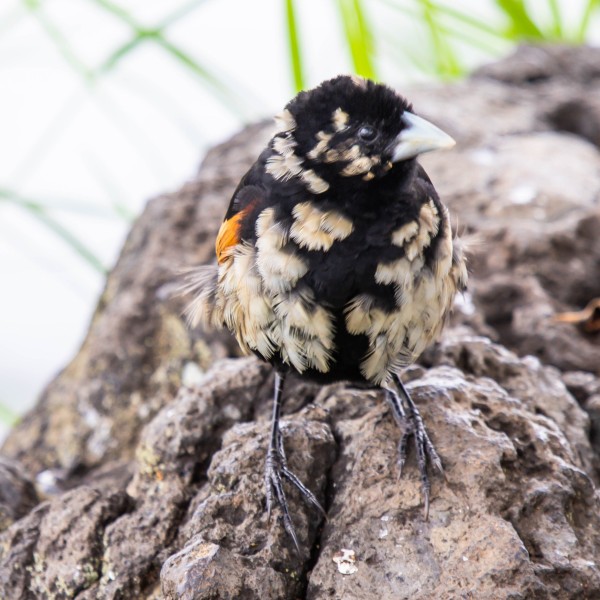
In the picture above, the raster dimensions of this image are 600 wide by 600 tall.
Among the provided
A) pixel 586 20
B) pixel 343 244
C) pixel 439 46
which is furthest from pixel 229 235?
pixel 586 20

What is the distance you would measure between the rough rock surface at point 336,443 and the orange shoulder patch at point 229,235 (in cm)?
38

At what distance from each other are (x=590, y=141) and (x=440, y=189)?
101 cm

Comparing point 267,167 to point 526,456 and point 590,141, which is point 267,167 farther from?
point 590,141

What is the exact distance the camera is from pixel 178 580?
6.23 ft

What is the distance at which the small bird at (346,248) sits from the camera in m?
2.18

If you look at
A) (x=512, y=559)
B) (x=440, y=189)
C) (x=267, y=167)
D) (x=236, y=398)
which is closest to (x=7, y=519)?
(x=236, y=398)

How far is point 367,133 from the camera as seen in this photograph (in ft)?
7.14

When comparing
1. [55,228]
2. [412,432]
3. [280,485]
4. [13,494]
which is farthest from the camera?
[55,228]

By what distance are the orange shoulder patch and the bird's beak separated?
0.47 meters

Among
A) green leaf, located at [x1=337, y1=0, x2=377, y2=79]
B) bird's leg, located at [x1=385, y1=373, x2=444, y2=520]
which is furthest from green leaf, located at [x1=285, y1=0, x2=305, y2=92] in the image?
bird's leg, located at [x1=385, y1=373, x2=444, y2=520]

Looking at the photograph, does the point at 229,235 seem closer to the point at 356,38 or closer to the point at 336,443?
the point at 336,443

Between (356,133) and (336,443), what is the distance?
2.58 feet

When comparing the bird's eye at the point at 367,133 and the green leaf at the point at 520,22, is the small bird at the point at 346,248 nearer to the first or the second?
the bird's eye at the point at 367,133

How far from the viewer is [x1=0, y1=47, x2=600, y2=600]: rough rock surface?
198 cm
